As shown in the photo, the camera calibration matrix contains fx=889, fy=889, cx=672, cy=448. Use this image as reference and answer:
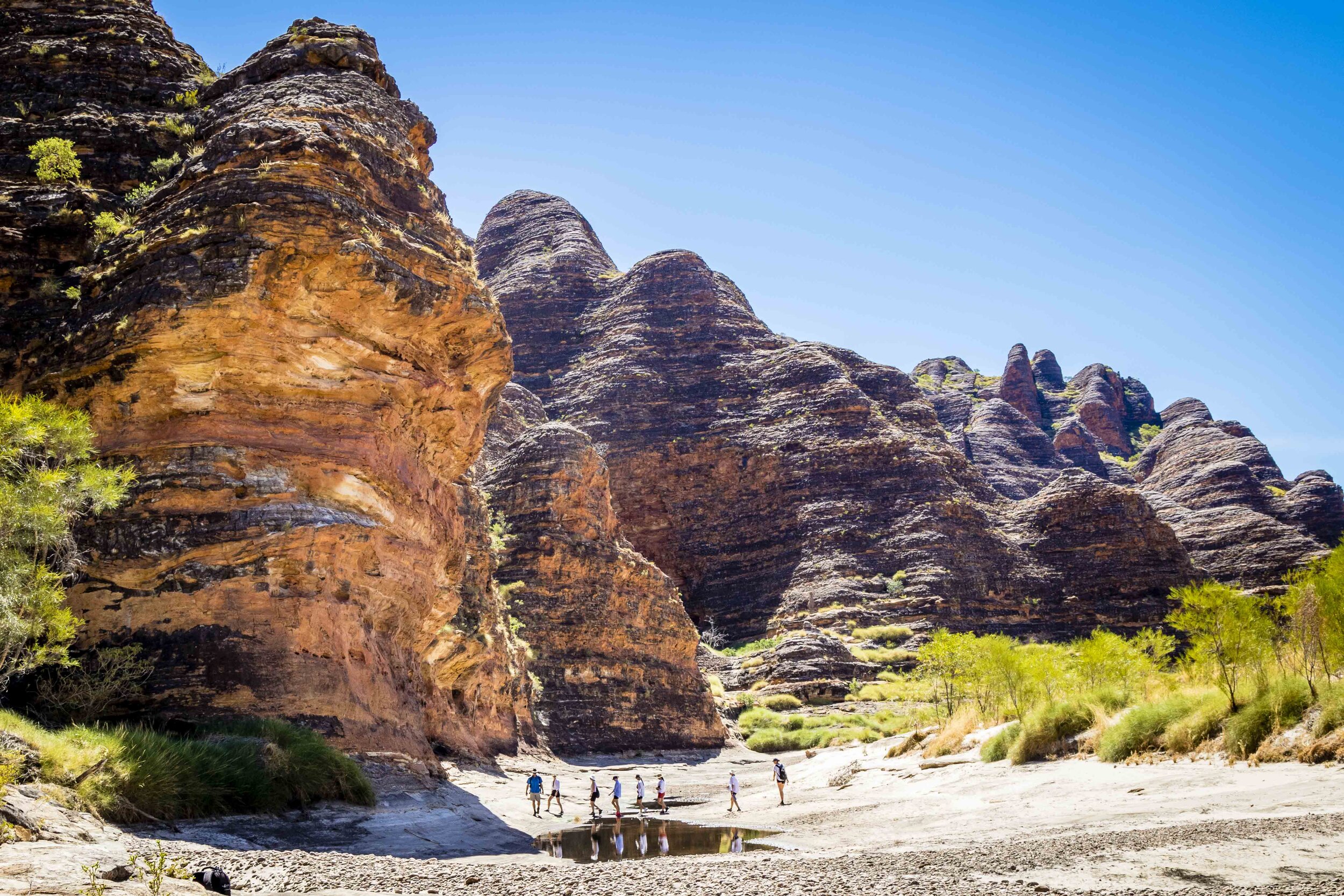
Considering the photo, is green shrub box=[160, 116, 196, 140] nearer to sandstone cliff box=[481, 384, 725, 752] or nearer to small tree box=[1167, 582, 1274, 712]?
sandstone cliff box=[481, 384, 725, 752]

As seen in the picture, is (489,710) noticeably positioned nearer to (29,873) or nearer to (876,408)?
(29,873)

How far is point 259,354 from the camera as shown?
1891 cm

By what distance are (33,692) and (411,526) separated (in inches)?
350

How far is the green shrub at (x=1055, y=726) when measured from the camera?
69.2 feet

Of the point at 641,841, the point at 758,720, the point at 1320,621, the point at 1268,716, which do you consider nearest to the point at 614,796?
the point at 641,841

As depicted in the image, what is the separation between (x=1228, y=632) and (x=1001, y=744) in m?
7.17

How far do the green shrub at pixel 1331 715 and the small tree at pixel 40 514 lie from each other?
19.8m

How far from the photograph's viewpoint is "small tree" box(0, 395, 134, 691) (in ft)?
A: 45.5

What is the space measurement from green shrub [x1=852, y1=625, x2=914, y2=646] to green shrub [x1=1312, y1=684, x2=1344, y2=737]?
54.3 metres

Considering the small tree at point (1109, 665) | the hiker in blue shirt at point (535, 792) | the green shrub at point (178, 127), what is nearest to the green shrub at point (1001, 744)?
the small tree at point (1109, 665)

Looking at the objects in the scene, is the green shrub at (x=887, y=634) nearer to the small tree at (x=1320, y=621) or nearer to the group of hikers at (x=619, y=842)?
the group of hikers at (x=619, y=842)

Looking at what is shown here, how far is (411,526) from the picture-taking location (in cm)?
2294

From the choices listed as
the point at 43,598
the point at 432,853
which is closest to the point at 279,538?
the point at 43,598

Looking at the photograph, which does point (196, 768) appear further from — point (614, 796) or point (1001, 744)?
point (1001, 744)
